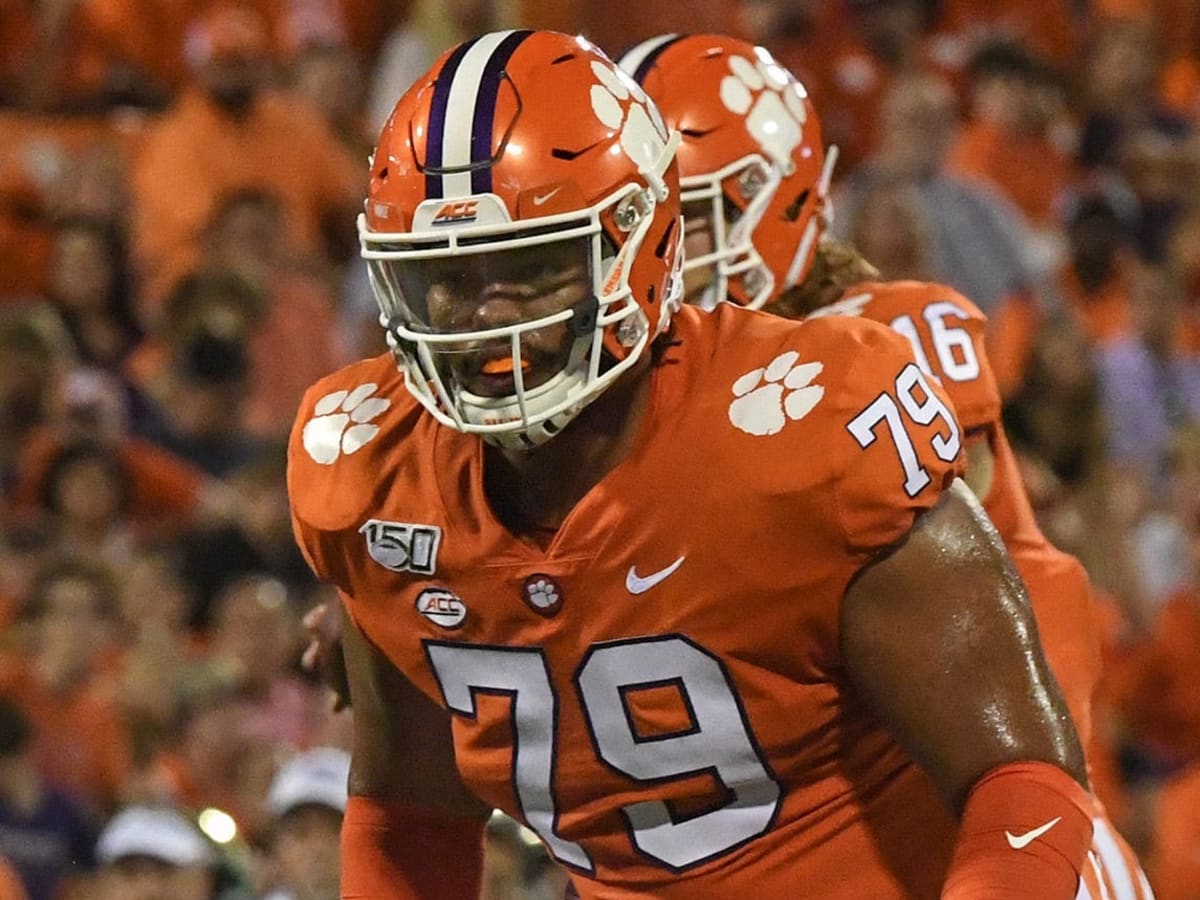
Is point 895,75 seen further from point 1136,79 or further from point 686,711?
point 686,711

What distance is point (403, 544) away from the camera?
2.35m

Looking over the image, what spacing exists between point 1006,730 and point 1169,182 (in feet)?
19.1

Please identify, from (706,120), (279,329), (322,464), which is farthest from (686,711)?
(279,329)

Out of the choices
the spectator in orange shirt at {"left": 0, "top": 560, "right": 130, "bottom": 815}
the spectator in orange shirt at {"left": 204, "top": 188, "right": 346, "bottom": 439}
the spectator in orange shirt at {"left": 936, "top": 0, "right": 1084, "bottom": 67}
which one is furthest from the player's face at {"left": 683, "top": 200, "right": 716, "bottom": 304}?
the spectator in orange shirt at {"left": 936, "top": 0, "right": 1084, "bottom": 67}

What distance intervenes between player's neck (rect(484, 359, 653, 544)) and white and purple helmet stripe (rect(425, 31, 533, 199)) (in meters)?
0.28

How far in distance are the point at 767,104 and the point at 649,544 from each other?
1.13 metres

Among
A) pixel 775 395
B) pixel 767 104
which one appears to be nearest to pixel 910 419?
pixel 775 395

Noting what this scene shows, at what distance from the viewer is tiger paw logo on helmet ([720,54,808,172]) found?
312cm

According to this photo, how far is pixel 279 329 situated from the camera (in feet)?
19.7

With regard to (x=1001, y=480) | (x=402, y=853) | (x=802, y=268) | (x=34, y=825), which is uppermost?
(x=802, y=268)

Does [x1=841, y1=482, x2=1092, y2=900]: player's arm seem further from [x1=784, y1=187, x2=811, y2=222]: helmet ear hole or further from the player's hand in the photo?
[x1=784, y1=187, x2=811, y2=222]: helmet ear hole

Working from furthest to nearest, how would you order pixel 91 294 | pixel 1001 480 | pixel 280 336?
pixel 91 294 < pixel 280 336 < pixel 1001 480

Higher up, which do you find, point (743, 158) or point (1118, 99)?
point (743, 158)

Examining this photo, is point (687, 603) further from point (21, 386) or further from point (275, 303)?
point (275, 303)
